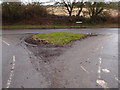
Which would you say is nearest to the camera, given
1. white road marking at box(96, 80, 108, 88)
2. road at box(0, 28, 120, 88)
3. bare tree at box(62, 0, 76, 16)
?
white road marking at box(96, 80, 108, 88)

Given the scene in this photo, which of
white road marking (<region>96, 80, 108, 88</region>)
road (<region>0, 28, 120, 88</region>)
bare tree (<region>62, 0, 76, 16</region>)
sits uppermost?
bare tree (<region>62, 0, 76, 16</region>)

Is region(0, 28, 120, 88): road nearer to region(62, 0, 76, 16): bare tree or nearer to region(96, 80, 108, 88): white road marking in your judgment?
region(96, 80, 108, 88): white road marking

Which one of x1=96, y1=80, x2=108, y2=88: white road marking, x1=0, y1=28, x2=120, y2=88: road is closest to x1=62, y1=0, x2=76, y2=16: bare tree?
x1=0, y1=28, x2=120, y2=88: road

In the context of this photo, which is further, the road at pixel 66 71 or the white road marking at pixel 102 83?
the road at pixel 66 71

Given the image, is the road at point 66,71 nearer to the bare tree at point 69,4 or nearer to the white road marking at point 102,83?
the white road marking at point 102,83

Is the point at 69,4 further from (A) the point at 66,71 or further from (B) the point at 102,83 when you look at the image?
(B) the point at 102,83

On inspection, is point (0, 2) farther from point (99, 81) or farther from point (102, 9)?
point (99, 81)

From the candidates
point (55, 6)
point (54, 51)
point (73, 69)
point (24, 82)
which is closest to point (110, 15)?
point (55, 6)

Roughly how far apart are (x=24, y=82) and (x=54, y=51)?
5.69 metres

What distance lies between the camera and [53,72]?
→ 27.3 ft

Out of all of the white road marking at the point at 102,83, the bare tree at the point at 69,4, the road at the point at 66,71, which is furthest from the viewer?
the bare tree at the point at 69,4

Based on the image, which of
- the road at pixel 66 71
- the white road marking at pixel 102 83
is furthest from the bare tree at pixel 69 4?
the white road marking at pixel 102 83

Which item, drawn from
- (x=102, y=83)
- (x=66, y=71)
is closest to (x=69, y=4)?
(x=66, y=71)

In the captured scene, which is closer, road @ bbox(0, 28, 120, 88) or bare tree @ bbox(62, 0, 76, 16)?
road @ bbox(0, 28, 120, 88)
